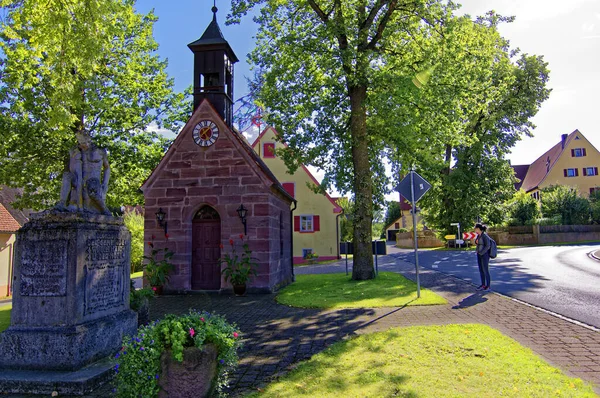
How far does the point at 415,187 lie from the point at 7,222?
21.9 m

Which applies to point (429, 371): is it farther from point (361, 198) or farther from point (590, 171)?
point (590, 171)

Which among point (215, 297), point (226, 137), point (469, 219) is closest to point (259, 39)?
point (226, 137)

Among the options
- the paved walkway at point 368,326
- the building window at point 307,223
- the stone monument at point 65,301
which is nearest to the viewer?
the stone monument at point 65,301

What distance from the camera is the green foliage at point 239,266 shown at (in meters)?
13.1

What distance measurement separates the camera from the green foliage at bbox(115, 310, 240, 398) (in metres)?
3.81

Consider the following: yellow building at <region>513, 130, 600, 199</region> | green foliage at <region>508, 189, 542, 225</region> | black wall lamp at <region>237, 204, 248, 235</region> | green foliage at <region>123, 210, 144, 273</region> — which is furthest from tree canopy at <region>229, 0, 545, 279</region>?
yellow building at <region>513, 130, 600, 199</region>

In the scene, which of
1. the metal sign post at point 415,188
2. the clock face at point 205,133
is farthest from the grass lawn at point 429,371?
the clock face at point 205,133

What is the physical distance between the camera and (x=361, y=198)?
14812 millimetres

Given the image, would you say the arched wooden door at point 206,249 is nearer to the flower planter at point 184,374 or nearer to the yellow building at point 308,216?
the flower planter at point 184,374

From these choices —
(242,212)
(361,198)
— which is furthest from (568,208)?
(242,212)

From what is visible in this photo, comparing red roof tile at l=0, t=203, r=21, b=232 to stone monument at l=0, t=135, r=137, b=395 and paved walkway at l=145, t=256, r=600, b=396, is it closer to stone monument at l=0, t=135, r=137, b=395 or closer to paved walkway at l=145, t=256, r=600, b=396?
paved walkway at l=145, t=256, r=600, b=396

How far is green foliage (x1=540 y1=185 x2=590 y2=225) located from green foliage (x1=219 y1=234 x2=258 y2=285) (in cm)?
3803

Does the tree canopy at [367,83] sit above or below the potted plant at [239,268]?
above

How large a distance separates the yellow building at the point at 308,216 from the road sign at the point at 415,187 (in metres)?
21.0
